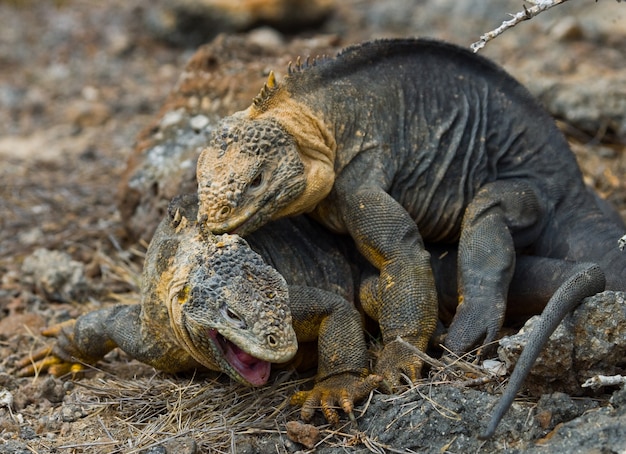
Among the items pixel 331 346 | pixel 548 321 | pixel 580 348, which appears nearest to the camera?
pixel 548 321

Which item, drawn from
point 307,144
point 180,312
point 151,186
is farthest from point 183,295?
point 151,186

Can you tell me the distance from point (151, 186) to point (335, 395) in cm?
246

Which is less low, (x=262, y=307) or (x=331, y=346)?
(x=262, y=307)

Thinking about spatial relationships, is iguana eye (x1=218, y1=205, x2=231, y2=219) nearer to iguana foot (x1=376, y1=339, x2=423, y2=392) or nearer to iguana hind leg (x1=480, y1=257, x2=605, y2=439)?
iguana foot (x1=376, y1=339, x2=423, y2=392)

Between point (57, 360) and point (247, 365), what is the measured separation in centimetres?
162

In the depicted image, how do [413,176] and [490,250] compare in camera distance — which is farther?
[413,176]

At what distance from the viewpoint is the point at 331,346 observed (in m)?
4.43

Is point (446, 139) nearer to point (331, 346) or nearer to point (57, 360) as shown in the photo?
point (331, 346)

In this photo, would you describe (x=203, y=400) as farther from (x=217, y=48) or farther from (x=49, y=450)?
(x=217, y=48)

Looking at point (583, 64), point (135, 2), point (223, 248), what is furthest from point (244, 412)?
point (135, 2)

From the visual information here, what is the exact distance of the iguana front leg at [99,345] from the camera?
181 inches

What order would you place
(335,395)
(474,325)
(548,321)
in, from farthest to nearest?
1. (474,325)
2. (335,395)
3. (548,321)

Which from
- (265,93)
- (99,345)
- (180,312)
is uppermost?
(265,93)

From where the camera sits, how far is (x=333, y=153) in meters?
4.82
